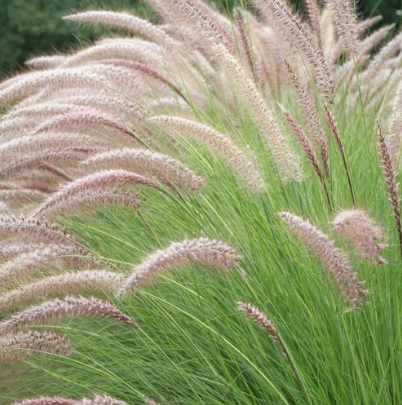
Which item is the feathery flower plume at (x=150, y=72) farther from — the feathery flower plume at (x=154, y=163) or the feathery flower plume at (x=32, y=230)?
the feathery flower plume at (x=32, y=230)

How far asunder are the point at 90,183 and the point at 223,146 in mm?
479

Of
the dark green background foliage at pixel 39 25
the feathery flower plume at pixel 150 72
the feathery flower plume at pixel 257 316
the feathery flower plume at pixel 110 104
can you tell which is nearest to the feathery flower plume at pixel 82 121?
the feathery flower plume at pixel 110 104

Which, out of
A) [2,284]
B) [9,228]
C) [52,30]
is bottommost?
[52,30]

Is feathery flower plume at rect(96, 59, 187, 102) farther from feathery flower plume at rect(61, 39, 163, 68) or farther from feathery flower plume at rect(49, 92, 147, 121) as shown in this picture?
feathery flower plume at rect(49, 92, 147, 121)

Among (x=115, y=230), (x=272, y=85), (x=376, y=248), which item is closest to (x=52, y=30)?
(x=272, y=85)

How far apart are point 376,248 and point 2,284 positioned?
1.19 metres

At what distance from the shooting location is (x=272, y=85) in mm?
4285

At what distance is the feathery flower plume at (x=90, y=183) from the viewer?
7.06 ft

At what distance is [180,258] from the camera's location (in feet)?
5.79

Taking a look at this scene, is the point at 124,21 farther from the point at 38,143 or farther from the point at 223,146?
the point at 223,146

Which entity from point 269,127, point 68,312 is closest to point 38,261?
point 68,312

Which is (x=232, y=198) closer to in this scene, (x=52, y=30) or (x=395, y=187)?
(x=395, y=187)

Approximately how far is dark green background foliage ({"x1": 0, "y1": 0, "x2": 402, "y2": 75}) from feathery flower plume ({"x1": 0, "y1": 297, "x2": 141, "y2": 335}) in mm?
8172

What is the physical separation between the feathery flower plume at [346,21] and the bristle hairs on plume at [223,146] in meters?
0.74
